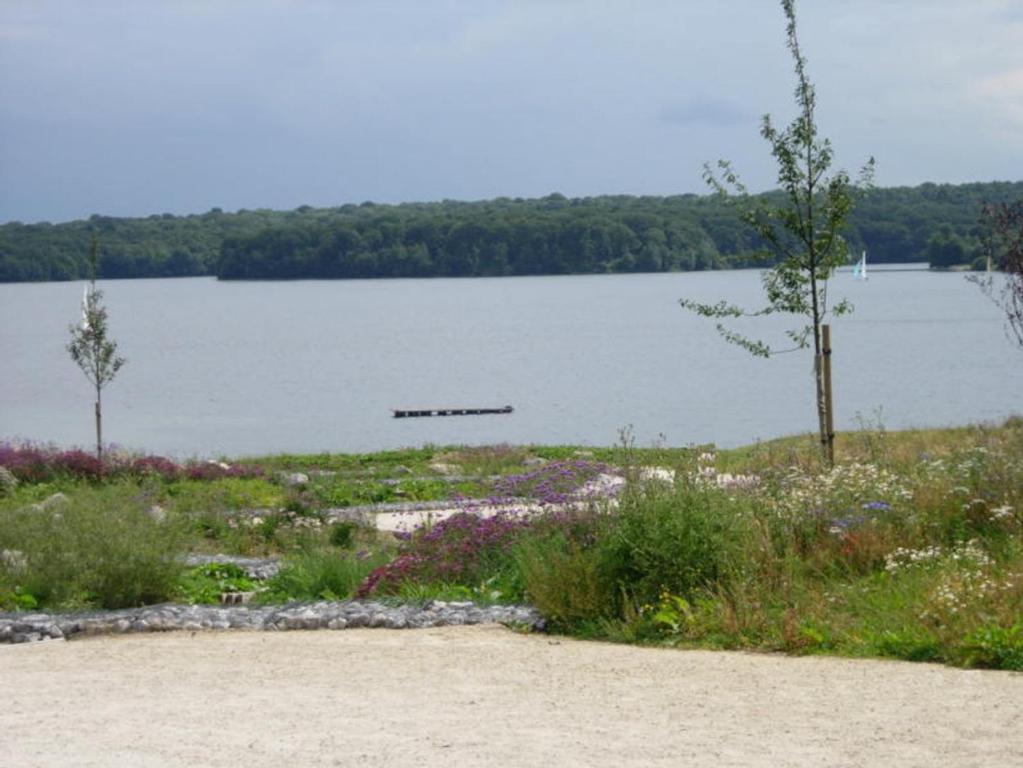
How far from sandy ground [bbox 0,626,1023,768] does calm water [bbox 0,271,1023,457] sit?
63.0 feet

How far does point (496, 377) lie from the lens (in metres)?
61.1

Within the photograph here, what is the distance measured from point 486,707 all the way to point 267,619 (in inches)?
128

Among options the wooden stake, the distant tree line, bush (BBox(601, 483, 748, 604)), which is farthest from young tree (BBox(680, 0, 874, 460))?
the distant tree line

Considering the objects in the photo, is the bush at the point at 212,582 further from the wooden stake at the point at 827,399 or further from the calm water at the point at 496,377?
the calm water at the point at 496,377

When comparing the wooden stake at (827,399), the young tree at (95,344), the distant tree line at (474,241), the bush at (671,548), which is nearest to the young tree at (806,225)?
the wooden stake at (827,399)

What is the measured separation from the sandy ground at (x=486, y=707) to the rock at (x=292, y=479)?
1092 cm

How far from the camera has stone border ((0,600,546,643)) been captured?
10312mm

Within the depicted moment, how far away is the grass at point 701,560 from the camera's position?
914 cm

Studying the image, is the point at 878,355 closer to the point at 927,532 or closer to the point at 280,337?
the point at 280,337

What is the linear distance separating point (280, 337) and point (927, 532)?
274 ft

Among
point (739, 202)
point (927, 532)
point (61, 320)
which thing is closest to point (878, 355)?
point (739, 202)

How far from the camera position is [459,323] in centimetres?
10044

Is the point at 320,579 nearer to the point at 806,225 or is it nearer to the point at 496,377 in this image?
the point at 806,225

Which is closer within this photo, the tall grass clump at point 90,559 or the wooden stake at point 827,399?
the tall grass clump at point 90,559
